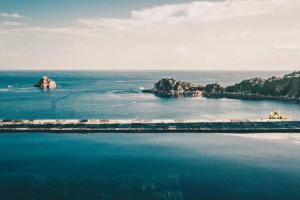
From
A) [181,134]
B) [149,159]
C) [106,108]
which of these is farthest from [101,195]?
[106,108]

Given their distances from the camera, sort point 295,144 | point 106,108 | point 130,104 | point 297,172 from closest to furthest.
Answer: point 297,172, point 295,144, point 106,108, point 130,104

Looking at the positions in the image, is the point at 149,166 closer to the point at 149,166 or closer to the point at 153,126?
the point at 149,166

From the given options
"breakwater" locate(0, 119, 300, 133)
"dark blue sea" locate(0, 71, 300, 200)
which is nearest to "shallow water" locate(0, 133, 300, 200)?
"dark blue sea" locate(0, 71, 300, 200)

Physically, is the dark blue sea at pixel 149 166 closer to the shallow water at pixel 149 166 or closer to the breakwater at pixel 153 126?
the shallow water at pixel 149 166

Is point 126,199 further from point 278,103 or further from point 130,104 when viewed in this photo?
point 278,103

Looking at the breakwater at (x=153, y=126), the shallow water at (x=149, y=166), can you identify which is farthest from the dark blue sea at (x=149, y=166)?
the breakwater at (x=153, y=126)

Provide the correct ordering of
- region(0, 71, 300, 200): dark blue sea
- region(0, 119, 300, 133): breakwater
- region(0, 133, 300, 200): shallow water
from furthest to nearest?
region(0, 119, 300, 133): breakwater < region(0, 133, 300, 200): shallow water < region(0, 71, 300, 200): dark blue sea

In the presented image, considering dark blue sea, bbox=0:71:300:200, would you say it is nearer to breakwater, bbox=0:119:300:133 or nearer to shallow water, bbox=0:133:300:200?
shallow water, bbox=0:133:300:200
